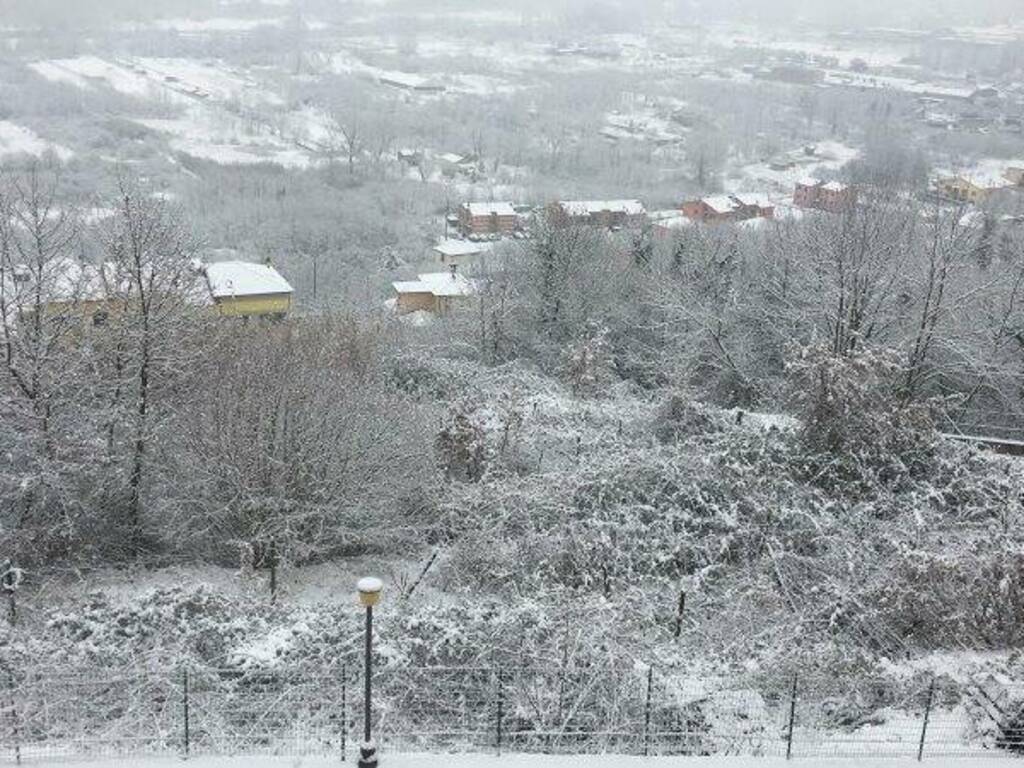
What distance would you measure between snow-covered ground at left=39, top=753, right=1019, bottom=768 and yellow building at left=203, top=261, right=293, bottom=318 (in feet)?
85.7

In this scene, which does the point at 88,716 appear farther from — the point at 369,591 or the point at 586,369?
the point at 586,369

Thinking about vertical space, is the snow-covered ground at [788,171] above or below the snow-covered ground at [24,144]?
below

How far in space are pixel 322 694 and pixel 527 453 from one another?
1015 centimetres

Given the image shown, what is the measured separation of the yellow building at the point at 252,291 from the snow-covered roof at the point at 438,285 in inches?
288

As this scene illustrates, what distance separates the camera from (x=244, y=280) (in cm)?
3919

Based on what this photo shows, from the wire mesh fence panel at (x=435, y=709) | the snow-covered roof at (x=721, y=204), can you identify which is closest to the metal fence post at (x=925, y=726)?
the wire mesh fence panel at (x=435, y=709)

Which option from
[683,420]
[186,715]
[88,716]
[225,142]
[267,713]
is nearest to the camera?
[186,715]

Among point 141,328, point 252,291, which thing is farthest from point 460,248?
point 141,328

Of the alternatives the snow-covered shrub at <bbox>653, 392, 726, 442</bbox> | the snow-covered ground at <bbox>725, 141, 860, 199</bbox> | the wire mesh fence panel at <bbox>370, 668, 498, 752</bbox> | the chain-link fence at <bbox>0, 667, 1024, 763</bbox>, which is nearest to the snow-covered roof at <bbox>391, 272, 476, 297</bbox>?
the snow-covered shrub at <bbox>653, 392, 726, 442</bbox>

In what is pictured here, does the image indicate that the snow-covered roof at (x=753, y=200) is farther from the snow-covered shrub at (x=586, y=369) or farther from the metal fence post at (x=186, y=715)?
the metal fence post at (x=186, y=715)

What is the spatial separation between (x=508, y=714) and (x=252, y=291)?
27876mm

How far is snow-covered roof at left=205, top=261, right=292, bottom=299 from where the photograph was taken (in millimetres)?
37656

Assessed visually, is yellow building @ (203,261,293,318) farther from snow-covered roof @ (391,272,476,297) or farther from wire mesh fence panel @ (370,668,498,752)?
wire mesh fence panel @ (370,668,498,752)

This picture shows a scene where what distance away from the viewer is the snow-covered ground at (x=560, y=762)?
1149cm
